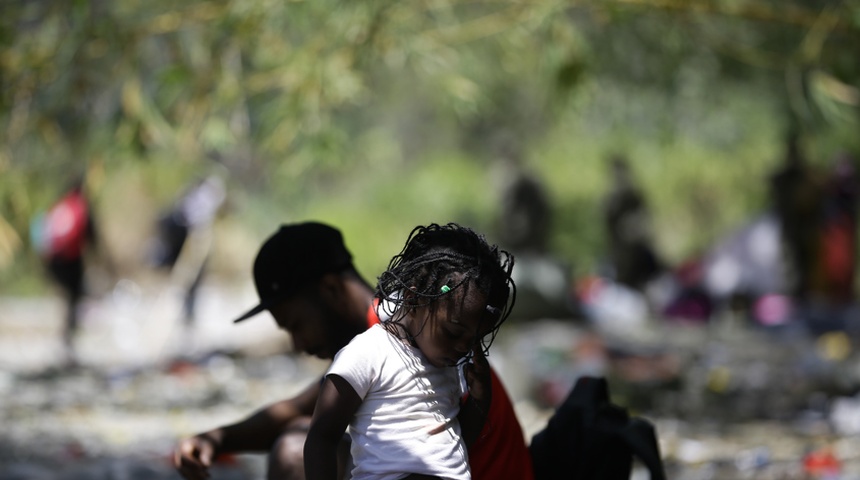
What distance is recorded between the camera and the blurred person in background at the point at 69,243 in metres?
11.9

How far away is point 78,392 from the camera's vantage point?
432 inches

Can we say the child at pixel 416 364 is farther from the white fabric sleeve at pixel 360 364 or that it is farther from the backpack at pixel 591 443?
the backpack at pixel 591 443

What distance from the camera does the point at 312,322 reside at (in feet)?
11.5

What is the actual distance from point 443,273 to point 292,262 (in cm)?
65

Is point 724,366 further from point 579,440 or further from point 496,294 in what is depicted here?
point 496,294

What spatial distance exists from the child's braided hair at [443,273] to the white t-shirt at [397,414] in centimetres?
10

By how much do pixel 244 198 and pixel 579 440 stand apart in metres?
12.3

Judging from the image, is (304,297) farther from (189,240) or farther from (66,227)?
(189,240)

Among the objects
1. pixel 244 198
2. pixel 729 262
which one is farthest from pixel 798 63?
pixel 244 198

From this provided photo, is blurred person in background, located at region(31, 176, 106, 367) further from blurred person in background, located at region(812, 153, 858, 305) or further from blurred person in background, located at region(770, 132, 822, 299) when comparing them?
blurred person in background, located at region(812, 153, 858, 305)

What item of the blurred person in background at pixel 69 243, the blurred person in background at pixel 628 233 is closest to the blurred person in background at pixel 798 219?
the blurred person in background at pixel 628 233

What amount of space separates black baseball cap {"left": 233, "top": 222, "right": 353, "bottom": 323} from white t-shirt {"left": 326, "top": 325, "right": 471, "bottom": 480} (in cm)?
49

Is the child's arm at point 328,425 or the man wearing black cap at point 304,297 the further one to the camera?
the man wearing black cap at point 304,297

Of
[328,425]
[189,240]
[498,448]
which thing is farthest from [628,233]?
[328,425]
